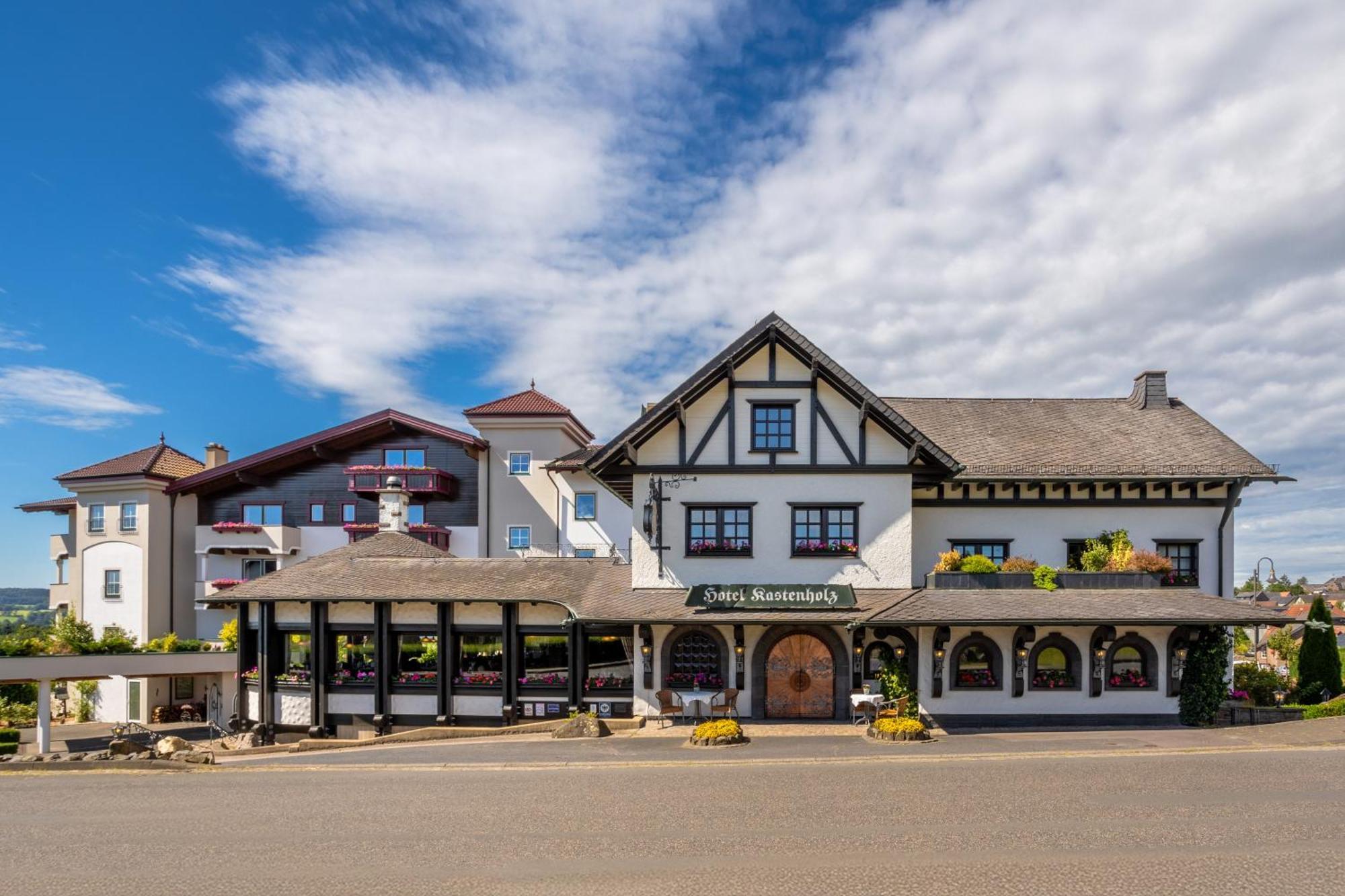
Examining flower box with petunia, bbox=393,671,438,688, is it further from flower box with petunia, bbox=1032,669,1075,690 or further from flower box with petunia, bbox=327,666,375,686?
flower box with petunia, bbox=1032,669,1075,690

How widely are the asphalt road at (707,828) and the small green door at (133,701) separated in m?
21.4

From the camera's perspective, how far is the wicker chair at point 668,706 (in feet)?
65.1

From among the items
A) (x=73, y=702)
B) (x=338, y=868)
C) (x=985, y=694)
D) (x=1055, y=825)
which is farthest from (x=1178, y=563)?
(x=73, y=702)

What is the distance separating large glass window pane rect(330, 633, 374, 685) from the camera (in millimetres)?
22406

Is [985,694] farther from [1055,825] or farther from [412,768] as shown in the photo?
[412,768]

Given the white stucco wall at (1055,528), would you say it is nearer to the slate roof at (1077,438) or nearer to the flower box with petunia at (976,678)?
the slate roof at (1077,438)

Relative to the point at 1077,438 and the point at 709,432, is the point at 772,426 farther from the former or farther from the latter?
the point at 1077,438

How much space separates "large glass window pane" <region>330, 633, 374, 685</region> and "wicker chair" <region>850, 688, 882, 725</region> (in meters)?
13.1

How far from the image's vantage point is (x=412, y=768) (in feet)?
52.2

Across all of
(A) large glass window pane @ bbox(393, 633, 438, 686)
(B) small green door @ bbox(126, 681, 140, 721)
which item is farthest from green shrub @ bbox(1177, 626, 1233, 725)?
(B) small green door @ bbox(126, 681, 140, 721)

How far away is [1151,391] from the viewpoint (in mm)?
27312

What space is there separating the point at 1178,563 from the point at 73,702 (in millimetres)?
44726

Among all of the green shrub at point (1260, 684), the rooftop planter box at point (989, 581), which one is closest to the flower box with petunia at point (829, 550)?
the rooftop planter box at point (989, 581)

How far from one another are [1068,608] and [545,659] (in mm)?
13505
